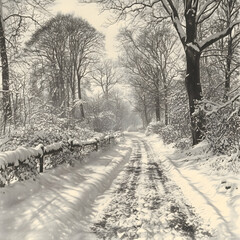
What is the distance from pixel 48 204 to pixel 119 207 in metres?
1.59

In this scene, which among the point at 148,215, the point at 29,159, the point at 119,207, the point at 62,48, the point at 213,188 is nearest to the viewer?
the point at 148,215

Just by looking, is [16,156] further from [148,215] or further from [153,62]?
[153,62]

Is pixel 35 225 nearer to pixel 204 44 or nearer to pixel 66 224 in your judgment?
pixel 66 224

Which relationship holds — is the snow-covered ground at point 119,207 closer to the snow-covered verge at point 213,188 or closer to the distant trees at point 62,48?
the snow-covered verge at point 213,188

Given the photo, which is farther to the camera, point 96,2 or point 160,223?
point 96,2

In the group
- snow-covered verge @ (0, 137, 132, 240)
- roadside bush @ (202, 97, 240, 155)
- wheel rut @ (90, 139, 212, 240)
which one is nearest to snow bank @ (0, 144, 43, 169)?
snow-covered verge @ (0, 137, 132, 240)

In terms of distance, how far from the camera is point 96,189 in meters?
7.57

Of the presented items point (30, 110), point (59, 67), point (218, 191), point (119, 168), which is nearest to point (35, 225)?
point (218, 191)

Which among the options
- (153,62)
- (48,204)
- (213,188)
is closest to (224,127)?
(213,188)

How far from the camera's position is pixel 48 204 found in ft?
18.8

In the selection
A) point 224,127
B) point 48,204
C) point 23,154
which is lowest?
point 48,204

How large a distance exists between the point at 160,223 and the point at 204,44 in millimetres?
9680

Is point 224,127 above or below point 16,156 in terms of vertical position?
above

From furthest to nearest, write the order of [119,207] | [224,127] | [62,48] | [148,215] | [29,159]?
[62,48] < [224,127] < [29,159] < [119,207] < [148,215]
